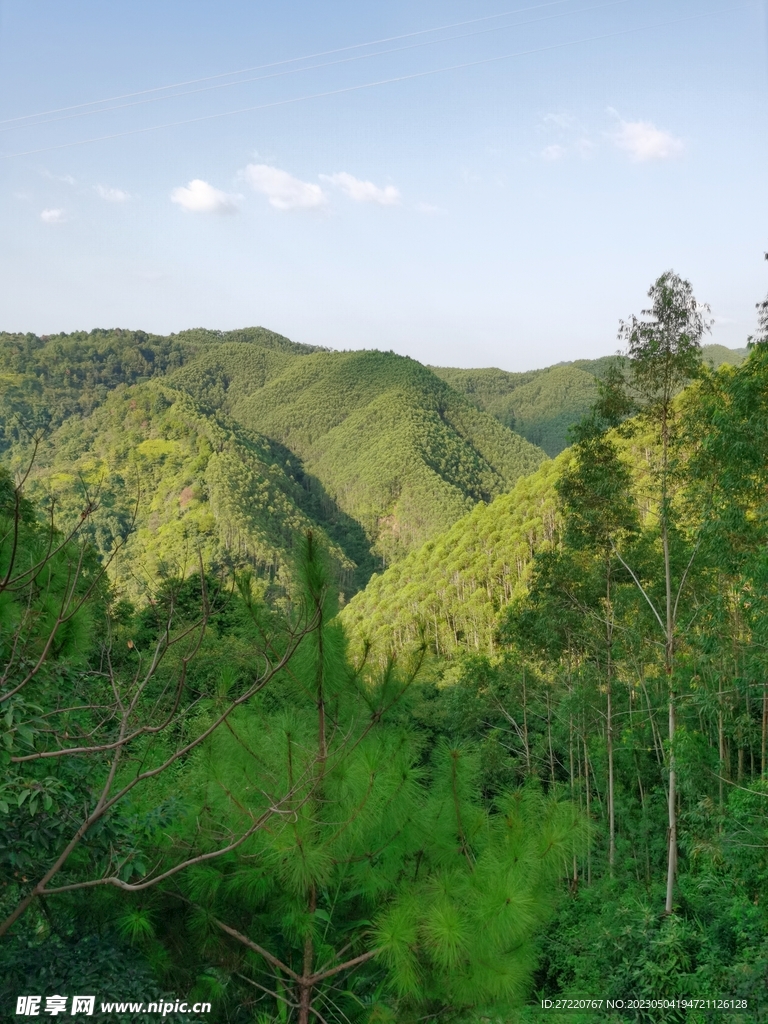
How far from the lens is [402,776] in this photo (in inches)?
104

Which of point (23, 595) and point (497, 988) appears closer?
point (497, 988)

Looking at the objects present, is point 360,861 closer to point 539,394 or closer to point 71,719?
point 71,719

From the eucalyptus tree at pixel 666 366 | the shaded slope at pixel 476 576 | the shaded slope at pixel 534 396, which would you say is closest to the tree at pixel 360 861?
the eucalyptus tree at pixel 666 366

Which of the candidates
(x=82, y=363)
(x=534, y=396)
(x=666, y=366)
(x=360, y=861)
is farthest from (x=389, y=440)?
(x=360, y=861)

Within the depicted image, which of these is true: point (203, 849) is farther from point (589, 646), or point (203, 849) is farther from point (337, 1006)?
point (589, 646)

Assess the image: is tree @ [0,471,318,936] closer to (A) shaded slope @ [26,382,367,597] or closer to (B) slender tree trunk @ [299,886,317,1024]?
(B) slender tree trunk @ [299,886,317,1024]

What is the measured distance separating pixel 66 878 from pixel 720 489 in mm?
5564

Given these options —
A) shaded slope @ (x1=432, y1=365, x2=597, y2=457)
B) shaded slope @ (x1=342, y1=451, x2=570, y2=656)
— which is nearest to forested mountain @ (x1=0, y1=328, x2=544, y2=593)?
shaded slope @ (x1=342, y1=451, x2=570, y2=656)

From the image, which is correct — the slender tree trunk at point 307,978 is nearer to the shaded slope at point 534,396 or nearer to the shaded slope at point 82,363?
the shaded slope at point 82,363

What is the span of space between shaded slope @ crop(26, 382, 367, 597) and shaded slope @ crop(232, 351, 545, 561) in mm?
5256

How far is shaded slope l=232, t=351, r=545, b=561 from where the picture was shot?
61.9 meters

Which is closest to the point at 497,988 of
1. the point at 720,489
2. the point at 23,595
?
the point at 23,595

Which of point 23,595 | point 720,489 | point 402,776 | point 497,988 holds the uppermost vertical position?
point 720,489

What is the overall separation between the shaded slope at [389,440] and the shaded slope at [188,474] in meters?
5.26
